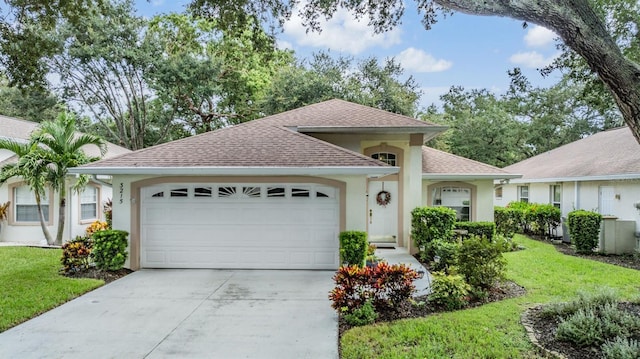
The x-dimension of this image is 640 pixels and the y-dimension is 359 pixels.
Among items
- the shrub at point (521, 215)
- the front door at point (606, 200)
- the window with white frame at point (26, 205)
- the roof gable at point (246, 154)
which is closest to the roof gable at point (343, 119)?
the roof gable at point (246, 154)

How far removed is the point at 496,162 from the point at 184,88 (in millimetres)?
21095

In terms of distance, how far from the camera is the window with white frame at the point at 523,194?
765 inches

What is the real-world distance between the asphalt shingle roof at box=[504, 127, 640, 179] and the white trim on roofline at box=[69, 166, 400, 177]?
8496mm

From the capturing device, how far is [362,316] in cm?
587

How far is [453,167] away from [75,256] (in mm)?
11425

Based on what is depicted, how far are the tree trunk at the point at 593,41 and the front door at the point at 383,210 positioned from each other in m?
7.61

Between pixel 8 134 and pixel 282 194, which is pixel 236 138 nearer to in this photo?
pixel 282 194

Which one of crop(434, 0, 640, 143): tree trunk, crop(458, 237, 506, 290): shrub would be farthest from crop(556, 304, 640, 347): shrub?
crop(434, 0, 640, 143): tree trunk

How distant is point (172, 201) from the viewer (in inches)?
378

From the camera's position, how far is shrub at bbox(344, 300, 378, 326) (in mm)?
5809

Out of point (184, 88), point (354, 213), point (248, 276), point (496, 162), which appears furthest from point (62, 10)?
point (496, 162)

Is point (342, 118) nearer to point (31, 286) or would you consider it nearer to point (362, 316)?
point (362, 316)

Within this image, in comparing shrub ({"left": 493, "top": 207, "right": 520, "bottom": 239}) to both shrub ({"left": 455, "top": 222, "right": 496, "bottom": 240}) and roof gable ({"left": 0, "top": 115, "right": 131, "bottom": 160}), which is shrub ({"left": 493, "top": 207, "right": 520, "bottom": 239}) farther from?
roof gable ({"left": 0, "top": 115, "right": 131, "bottom": 160})

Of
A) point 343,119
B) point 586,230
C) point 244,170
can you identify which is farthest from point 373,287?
point 586,230
